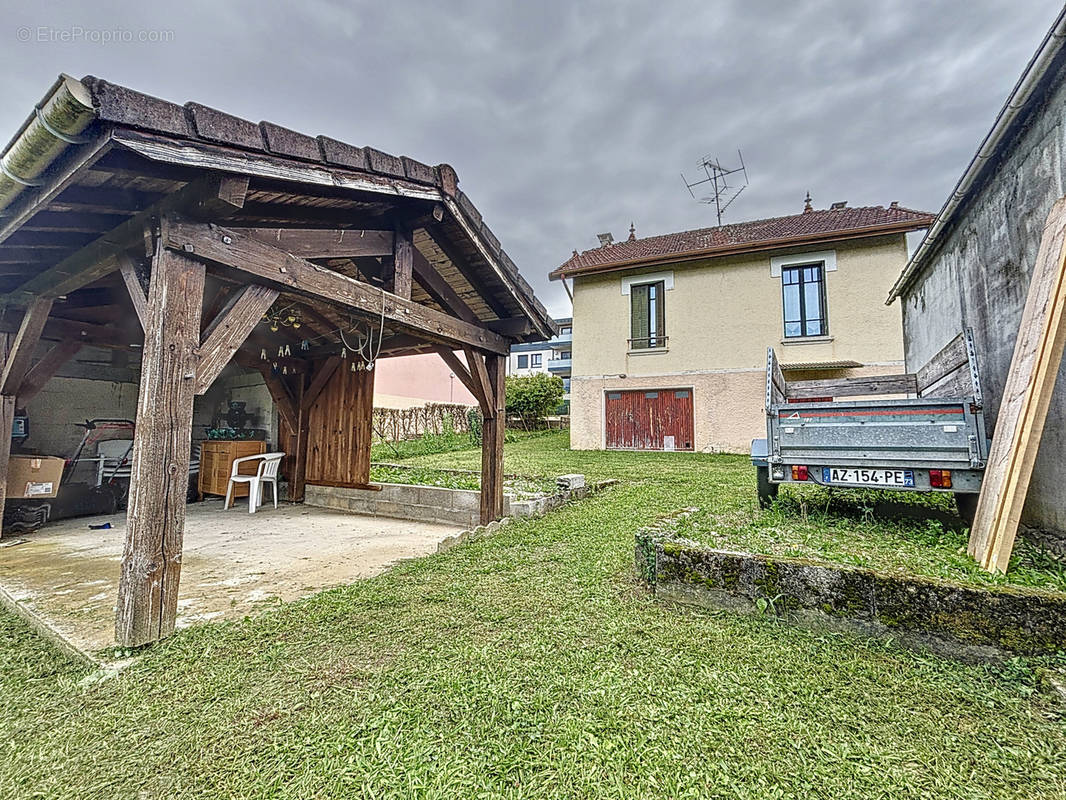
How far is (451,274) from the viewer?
15.9 ft

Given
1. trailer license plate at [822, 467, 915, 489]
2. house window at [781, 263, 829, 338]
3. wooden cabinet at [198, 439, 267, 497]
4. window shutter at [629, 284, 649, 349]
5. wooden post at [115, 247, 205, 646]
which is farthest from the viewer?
window shutter at [629, 284, 649, 349]

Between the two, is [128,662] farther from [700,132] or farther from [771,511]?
[700,132]

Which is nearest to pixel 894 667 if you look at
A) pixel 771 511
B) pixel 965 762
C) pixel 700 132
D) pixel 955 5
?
pixel 965 762

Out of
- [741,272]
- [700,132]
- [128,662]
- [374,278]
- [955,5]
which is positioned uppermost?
[700,132]

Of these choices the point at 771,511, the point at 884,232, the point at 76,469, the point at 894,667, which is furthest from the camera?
the point at 884,232

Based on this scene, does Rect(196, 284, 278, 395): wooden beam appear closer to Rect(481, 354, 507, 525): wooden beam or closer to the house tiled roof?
Rect(481, 354, 507, 525): wooden beam

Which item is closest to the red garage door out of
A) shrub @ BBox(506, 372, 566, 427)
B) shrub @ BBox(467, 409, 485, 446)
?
shrub @ BBox(467, 409, 485, 446)

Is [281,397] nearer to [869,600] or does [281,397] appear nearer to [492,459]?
[492,459]

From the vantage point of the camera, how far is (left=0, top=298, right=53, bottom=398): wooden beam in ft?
13.3

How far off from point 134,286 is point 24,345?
8.66ft

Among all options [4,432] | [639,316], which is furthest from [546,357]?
[4,432]

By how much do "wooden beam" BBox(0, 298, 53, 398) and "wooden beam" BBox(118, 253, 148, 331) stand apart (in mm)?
2037

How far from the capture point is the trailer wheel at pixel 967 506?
125 inches

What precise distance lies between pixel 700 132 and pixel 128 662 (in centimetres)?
1619
